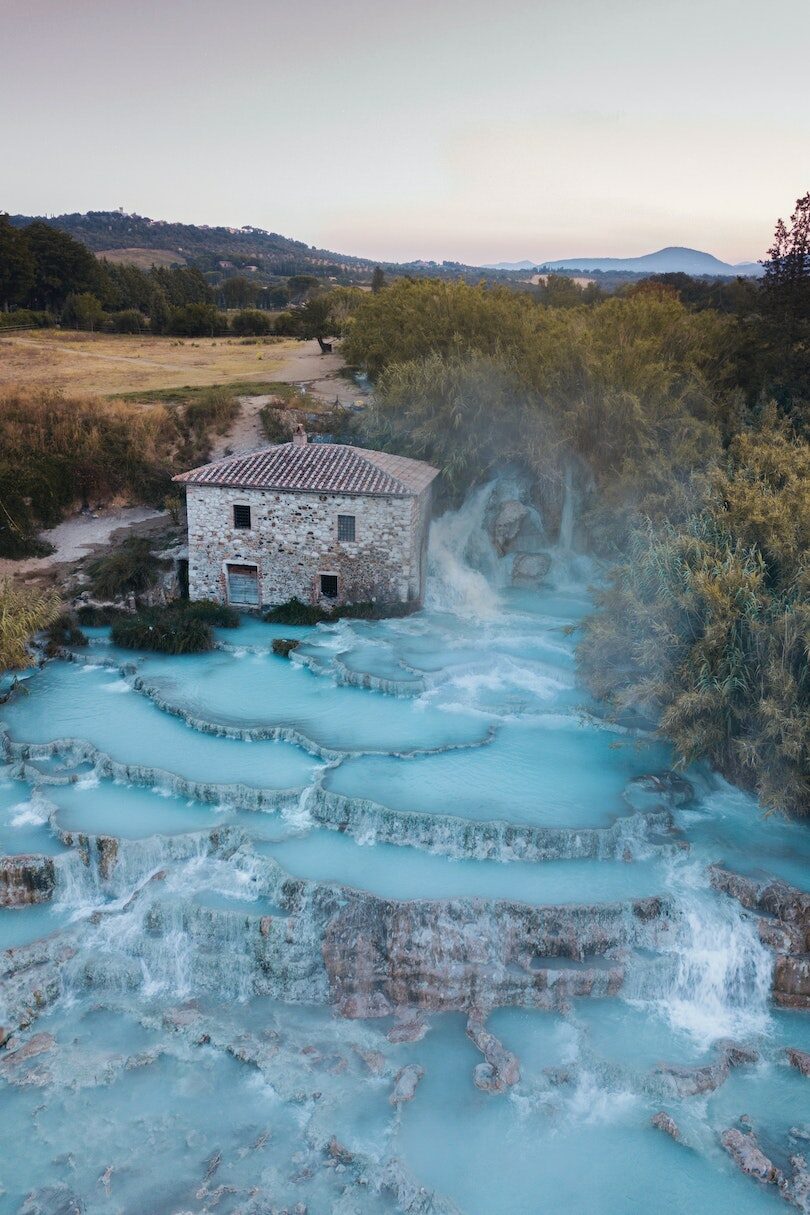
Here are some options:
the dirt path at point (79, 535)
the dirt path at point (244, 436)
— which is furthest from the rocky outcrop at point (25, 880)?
the dirt path at point (244, 436)

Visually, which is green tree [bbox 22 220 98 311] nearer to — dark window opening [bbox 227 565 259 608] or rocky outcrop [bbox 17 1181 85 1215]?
dark window opening [bbox 227 565 259 608]

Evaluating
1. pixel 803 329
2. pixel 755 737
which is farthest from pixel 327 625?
pixel 803 329

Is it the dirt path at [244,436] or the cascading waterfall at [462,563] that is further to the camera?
the dirt path at [244,436]

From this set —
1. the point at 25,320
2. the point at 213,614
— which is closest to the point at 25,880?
the point at 213,614

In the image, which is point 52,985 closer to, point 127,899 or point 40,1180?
point 127,899

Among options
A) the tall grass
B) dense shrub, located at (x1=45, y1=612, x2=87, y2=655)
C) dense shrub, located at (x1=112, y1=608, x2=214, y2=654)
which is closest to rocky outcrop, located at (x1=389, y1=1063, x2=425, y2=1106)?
dense shrub, located at (x1=112, y1=608, x2=214, y2=654)

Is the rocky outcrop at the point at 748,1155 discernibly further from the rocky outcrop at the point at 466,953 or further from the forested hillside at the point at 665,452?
the forested hillside at the point at 665,452
